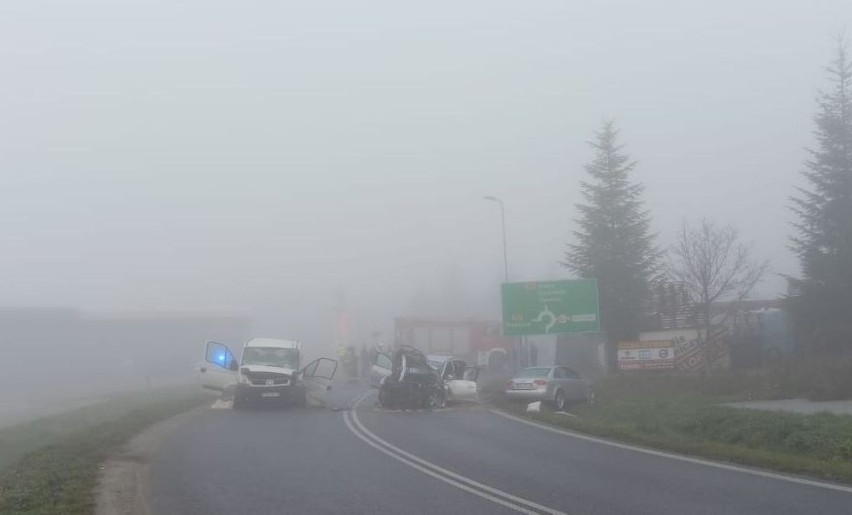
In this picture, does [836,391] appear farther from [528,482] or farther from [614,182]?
[614,182]

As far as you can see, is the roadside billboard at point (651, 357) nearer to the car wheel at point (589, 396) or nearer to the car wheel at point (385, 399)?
the car wheel at point (589, 396)

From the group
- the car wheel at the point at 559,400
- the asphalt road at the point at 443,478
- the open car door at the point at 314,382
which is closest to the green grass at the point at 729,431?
the car wheel at the point at 559,400

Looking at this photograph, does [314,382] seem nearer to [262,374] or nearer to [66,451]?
[262,374]

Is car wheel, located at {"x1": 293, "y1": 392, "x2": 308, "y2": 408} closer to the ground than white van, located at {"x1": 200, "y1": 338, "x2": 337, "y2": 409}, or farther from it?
closer to the ground

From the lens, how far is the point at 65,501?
37.0 ft

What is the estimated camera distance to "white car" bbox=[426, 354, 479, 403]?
106ft

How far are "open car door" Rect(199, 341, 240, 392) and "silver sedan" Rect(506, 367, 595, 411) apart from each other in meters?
8.73

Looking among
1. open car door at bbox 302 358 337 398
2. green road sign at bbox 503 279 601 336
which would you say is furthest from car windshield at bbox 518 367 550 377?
green road sign at bbox 503 279 601 336

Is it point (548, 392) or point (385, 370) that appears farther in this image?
point (385, 370)

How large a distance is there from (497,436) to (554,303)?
20376mm

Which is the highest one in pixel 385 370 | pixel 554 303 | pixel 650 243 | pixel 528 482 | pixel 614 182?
pixel 614 182

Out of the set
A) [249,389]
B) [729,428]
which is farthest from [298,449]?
[249,389]

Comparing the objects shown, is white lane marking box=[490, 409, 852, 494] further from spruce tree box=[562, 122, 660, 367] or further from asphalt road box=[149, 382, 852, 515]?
spruce tree box=[562, 122, 660, 367]

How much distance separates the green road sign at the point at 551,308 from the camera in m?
40.4
